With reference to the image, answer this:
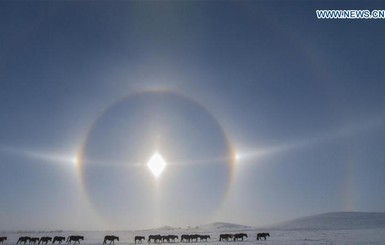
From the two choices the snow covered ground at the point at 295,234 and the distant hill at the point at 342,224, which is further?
the distant hill at the point at 342,224

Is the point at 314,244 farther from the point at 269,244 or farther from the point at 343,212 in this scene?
the point at 343,212

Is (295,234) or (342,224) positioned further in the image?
(342,224)

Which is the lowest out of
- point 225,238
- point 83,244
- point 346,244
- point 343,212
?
point 346,244

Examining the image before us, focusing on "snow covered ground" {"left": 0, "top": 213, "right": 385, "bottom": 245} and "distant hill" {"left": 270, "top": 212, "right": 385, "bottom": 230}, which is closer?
"snow covered ground" {"left": 0, "top": 213, "right": 385, "bottom": 245}

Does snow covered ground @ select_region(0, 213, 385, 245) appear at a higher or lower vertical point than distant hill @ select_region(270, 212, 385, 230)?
lower

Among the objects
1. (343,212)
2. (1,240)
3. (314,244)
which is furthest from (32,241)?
(343,212)

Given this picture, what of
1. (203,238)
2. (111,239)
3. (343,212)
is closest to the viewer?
(111,239)

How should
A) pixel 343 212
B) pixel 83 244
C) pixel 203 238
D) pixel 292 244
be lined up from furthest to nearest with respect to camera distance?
1. pixel 343 212
2. pixel 203 238
3. pixel 83 244
4. pixel 292 244

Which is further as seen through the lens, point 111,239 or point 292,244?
point 111,239

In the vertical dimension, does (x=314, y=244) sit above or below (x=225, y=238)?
below

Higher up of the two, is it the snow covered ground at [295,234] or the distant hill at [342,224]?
the distant hill at [342,224]

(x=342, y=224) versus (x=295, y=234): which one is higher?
(x=342, y=224)
